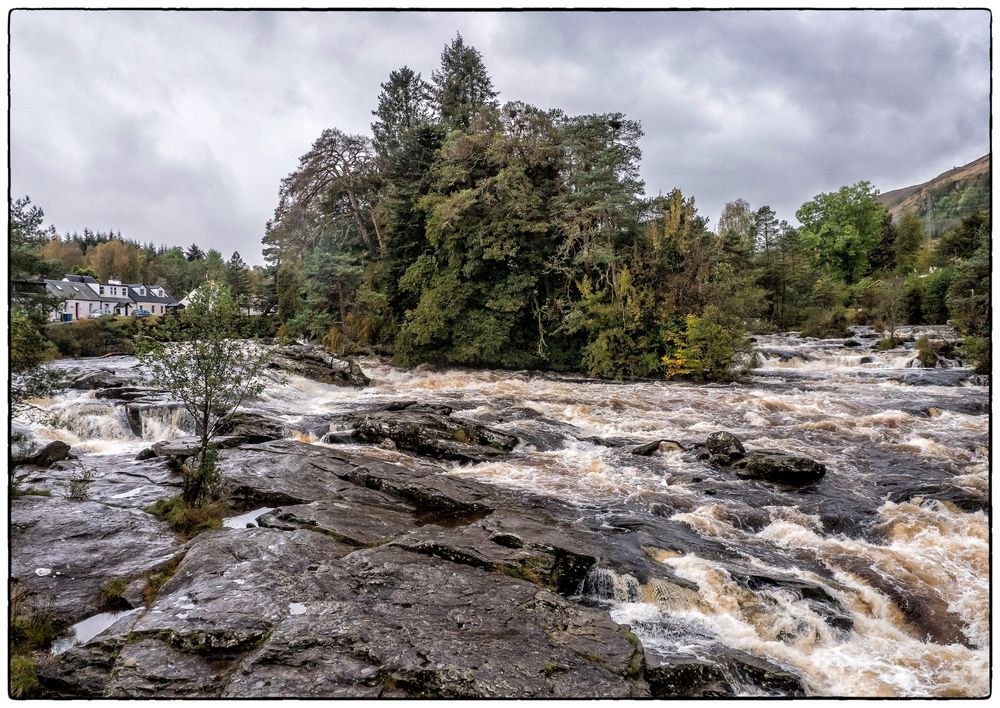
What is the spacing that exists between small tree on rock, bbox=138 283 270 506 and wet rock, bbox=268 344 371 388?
12.8 m

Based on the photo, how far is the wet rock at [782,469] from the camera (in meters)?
8.82

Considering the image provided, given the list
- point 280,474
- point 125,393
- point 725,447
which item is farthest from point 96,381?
point 725,447

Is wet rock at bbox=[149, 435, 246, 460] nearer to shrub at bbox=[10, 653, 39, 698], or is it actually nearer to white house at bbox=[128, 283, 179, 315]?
shrub at bbox=[10, 653, 39, 698]

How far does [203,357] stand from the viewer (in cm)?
695

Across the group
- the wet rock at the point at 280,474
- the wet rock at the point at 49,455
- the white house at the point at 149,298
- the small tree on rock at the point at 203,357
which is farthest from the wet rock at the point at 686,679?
the white house at the point at 149,298

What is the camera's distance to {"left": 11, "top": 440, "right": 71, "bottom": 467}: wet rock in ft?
28.0

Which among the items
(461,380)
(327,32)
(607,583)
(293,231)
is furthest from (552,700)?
(293,231)

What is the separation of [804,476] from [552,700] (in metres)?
7.60

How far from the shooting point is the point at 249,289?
128 ft

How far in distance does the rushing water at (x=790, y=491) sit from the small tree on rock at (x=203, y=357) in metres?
1.20

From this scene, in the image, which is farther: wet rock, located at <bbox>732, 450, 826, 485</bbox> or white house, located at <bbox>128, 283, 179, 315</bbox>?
white house, located at <bbox>128, 283, 179, 315</bbox>

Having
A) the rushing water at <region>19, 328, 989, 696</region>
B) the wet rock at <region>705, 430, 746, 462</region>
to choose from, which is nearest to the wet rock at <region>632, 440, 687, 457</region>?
the rushing water at <region>19, 328, 989, 696</region>

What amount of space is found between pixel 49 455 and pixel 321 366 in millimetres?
11788

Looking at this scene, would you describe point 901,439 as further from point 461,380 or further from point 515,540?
point 461,380
